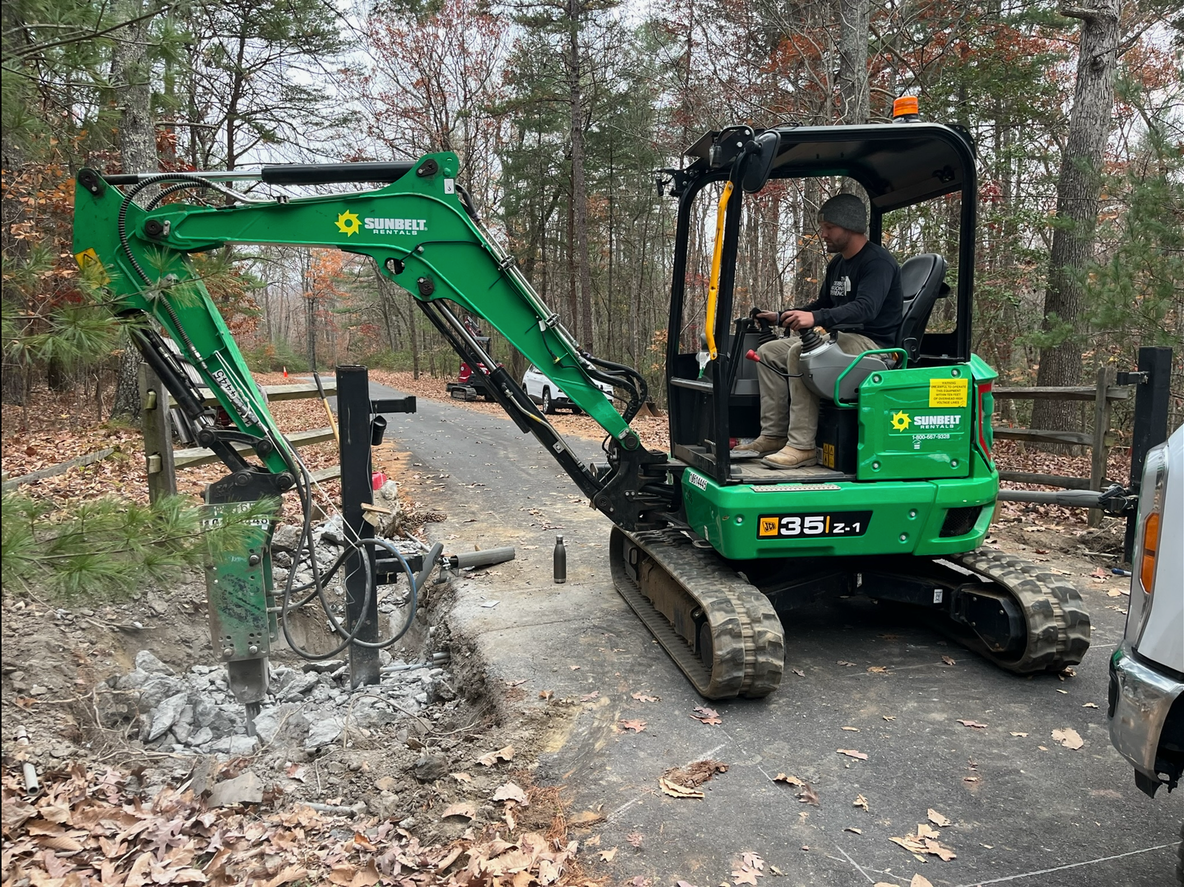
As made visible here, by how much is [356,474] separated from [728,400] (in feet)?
7.04

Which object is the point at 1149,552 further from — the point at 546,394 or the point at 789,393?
the point at 546,394

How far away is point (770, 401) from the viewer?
194 inches

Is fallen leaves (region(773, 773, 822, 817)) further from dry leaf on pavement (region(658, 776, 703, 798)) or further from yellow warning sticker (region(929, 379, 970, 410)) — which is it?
yellow warning sticker (region(929, 379, 970, 410))

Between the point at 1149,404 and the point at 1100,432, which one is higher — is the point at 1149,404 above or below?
above

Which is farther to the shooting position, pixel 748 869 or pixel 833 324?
pixel 833 324

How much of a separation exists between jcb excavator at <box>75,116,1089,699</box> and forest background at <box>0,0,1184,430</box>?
46cm

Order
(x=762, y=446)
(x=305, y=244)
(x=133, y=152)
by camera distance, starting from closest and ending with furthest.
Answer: (x=305, y=244)
(x=762, y=446)
(x=133, y=152)

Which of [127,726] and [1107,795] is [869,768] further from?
[127,726]

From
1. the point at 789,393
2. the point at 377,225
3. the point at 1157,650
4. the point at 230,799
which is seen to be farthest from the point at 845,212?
the point at 230,799

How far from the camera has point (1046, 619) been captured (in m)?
4.28

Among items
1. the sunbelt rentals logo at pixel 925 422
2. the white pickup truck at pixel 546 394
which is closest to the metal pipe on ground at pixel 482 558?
the sunbelt rentals logo at pixel 925 422

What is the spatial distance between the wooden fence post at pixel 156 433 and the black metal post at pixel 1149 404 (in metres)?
7.73

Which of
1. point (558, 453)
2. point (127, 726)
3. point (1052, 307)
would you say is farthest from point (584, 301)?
point (127, 726)

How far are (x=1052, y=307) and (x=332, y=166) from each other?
1040 cm
